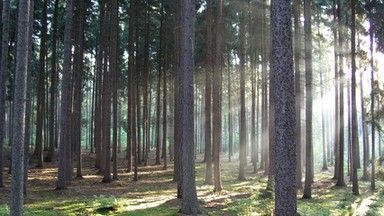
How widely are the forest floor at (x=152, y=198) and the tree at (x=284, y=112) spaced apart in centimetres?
442

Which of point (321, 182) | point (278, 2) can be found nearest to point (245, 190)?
point (321, 182)

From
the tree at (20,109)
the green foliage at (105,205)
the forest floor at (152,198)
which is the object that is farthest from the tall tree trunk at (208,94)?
the tree at (20,109)

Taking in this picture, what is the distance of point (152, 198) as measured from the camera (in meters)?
13.9

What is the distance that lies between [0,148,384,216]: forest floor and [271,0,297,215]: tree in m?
4.42

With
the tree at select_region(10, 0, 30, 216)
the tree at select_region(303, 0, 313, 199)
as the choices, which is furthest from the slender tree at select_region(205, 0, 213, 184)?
the tree at select_region(10, 0, 30, 216)

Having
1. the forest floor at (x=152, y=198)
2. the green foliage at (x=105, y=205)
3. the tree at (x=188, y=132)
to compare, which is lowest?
the forest floor at (x=152, y=198)

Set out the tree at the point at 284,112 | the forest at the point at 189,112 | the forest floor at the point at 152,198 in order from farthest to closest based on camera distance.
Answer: the forest floor at the point at 152,198 < the forest at the point at 189,112 < the tree at the point at 284,112

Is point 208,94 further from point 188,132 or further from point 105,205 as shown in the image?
point 105,205

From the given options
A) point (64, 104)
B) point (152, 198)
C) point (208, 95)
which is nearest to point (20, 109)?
point (64, 104)

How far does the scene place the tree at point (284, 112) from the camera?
21.0 feet

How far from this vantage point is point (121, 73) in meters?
29.7

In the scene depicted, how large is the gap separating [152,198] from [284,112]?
891cm

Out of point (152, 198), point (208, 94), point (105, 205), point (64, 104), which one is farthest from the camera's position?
point (208, 94)

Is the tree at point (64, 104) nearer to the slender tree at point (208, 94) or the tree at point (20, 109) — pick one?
the slender tree at point (208, 94)
